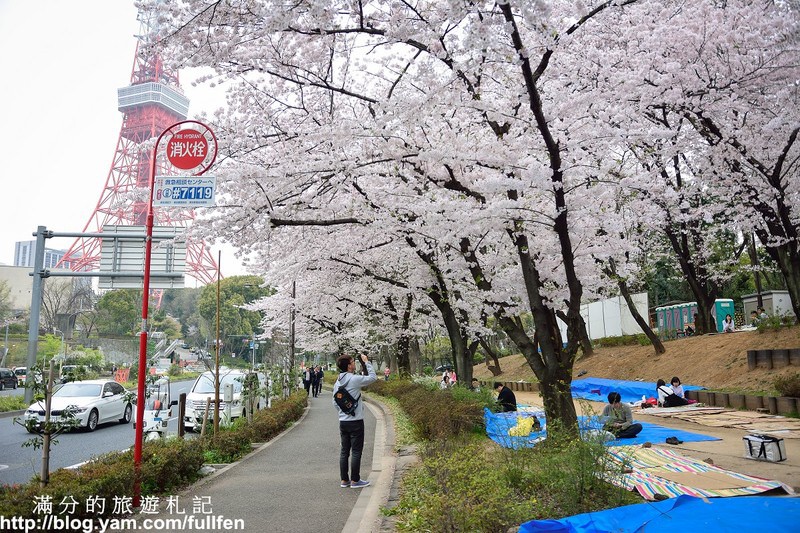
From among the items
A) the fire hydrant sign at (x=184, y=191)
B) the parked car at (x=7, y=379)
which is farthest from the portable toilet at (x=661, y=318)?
the parked car at (x=7, y=379)

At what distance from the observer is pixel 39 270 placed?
12523mm

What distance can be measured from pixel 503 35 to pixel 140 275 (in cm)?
742

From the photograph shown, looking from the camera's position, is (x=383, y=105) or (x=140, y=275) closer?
(x=383, y=105)

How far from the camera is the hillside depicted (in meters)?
15.5

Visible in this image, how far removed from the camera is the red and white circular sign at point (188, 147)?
6.80 metres

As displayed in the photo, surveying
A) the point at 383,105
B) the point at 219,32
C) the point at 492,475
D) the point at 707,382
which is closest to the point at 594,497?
the point at 492,475

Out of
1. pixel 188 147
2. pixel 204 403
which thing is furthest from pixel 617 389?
pixel 188 147

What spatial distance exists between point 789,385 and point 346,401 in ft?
34.0

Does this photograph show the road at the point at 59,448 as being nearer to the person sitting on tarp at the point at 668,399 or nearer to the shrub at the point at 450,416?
the shrub at the point at 450,416

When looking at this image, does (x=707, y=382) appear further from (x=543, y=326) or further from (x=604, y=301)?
(x=604, y=301)

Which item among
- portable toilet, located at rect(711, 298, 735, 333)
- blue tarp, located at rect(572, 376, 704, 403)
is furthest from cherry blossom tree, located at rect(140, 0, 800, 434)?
portable toilet, located at rect(711, 298, 735, 333)

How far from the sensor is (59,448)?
37.6 feet

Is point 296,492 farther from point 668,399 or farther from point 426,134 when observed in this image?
point 668,399

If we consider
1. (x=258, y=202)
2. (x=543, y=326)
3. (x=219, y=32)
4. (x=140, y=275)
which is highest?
(x=219, y=32)
